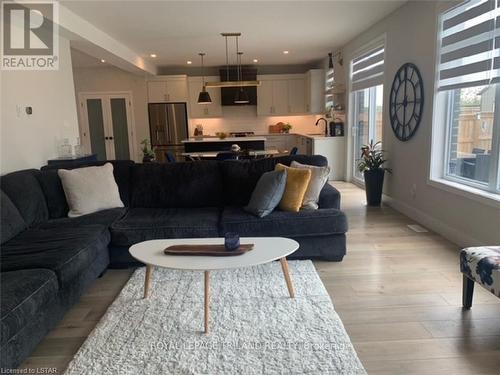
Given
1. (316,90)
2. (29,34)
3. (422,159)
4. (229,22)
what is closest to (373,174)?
(422,159)

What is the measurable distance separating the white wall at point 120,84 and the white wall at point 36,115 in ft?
11.7

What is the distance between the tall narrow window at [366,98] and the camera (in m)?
5.73

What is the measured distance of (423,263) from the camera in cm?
322

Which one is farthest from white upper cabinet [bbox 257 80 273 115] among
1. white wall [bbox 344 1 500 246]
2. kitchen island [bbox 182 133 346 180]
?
white wall [bbox 344 1 500 246]

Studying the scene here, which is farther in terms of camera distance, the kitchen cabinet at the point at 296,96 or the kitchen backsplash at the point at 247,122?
the kitchen backsplash at the point at 247,122

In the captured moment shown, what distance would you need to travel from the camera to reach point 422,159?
14.3 feet

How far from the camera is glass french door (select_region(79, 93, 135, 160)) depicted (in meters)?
8.87

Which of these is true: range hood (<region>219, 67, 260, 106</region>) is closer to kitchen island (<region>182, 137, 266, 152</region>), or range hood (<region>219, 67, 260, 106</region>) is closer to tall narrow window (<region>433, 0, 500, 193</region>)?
kitchen island (<region>182, 137, 266, 152</region>)

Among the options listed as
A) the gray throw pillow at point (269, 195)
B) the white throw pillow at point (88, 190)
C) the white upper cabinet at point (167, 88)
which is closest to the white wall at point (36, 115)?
the white throw pillow at point (88, 190)

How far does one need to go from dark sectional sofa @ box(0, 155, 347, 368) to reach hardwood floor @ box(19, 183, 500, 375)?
0.16 meters

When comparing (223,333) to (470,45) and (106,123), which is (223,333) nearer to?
(470,45)

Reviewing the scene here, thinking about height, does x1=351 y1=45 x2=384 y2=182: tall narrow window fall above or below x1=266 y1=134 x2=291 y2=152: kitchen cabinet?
above

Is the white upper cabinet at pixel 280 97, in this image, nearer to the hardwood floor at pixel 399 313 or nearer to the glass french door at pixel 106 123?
the glass french door at pixel 106 123

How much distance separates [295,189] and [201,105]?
6.65 m
